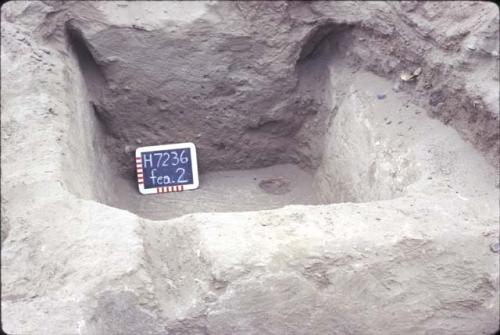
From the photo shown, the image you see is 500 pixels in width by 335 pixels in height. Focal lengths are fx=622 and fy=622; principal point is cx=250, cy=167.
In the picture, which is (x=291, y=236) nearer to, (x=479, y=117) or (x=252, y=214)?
(x=252, y=214)

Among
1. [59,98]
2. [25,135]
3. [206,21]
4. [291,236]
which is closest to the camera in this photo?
[291,236]

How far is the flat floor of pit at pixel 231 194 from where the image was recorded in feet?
9.98

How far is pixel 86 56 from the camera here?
9.78 feet

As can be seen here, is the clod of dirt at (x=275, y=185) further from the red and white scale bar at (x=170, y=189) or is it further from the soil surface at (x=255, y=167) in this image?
the red and white scale bar at (x=170, y=189)

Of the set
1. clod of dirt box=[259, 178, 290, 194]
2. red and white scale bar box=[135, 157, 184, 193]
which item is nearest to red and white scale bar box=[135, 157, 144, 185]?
red and white scale bar box=[135, 157, 184, 193]

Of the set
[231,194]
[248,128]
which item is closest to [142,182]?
[231,194]

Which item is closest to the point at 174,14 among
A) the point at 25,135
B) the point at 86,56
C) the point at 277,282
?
the point at 86,56

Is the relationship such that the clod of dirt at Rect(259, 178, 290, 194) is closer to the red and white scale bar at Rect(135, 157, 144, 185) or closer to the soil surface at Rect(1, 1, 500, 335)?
the soil surface at Rect(1, 1, 500, 335)

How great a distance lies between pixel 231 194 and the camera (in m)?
3.20

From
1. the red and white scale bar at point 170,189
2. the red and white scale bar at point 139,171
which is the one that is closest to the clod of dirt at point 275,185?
the red and white scale bar at point 170,189

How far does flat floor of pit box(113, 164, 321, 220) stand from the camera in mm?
3041

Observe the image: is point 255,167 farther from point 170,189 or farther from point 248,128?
point 170,189

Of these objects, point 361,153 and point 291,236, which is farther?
point 361,153

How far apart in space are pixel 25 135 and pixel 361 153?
1.38m
